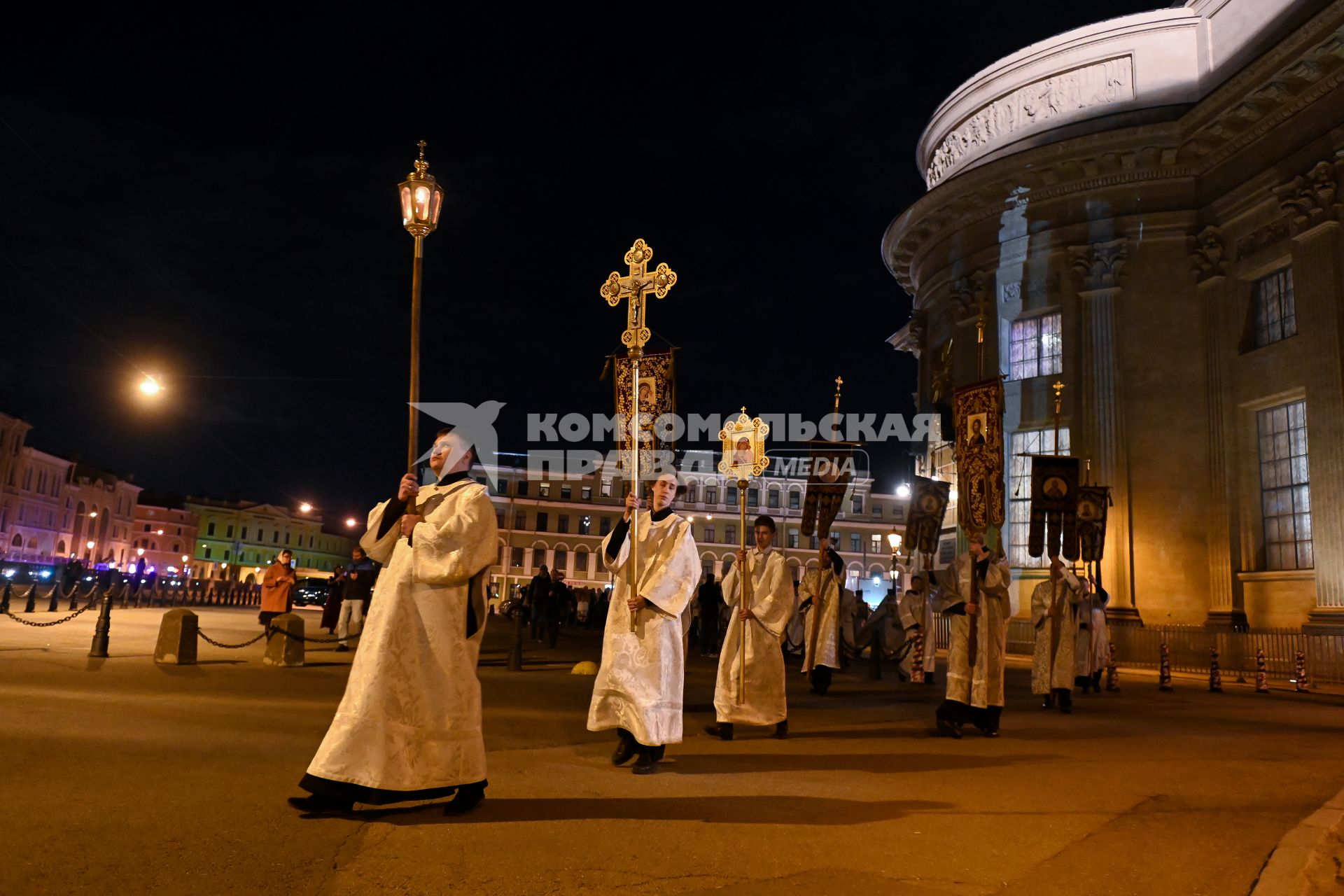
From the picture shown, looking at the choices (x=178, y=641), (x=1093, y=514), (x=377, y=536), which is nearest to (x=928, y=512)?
(x=1093, y=514)

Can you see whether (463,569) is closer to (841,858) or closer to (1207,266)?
(841,858)

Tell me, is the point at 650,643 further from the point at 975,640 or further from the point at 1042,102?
the point at 1042,102

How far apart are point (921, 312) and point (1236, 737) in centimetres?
2452

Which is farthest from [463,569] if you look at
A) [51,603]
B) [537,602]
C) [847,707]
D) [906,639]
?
[51,603]

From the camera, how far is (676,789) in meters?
6.50

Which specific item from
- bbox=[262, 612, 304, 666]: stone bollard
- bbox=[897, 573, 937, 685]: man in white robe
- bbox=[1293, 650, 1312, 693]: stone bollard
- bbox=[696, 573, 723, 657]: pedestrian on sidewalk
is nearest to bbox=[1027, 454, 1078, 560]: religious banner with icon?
bbox=[897, 573, 937, 685]: man in white robe

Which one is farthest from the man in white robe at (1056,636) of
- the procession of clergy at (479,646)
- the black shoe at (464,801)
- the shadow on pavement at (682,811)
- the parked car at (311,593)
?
the parked car at (311,593)

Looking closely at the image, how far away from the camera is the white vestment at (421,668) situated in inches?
211

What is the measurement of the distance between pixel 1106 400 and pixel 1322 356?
215 inches

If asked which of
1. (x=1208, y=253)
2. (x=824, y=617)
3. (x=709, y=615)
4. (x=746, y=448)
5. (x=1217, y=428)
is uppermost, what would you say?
(x=1208, y=253)

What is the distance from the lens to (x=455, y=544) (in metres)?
5.77

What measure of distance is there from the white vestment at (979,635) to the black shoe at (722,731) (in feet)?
7.92

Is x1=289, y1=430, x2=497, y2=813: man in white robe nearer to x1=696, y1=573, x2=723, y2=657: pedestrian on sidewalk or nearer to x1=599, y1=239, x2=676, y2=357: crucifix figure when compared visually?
x1=599, y1=239, x2=676, y2=357: crucifix figure

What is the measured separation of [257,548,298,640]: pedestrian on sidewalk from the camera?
57.6 feet
